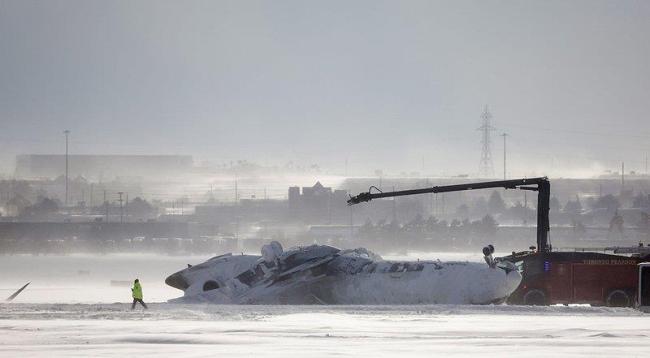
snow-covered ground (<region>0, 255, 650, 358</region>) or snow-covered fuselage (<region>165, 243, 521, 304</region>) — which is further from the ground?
snow-covered fuselage (<region>165, 243, 521, 304</region>)

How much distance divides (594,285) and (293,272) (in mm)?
14684

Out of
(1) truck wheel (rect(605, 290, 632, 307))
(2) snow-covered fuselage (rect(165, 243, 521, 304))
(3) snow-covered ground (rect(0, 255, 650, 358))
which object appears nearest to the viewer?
(3) snow-covered ground (rect(0, 255, 650, 358))

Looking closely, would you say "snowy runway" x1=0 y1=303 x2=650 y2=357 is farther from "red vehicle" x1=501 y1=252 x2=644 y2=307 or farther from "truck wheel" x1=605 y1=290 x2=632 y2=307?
"red vehicle" x1=501 y1=252 x2=644 y2=307

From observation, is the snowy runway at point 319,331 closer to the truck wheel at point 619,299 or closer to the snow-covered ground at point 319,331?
the snow-covered ground at point 319,331

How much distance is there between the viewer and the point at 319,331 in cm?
4141

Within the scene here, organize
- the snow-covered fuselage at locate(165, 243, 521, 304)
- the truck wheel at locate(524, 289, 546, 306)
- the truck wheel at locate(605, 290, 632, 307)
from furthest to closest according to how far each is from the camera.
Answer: the truck wheel at locate(524, 289, 546, 306)
the truck wheel at locate(605, 290, 632, 307)
the snow-covered fuselage at locate(165, 243, 521, 304)

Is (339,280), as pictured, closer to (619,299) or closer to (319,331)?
(619,299)

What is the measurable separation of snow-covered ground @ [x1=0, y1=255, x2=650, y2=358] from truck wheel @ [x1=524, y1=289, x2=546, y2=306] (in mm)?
6025

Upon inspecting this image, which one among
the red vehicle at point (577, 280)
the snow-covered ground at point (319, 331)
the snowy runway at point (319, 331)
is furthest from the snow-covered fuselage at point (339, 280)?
the red vehicle at point (577, 280)

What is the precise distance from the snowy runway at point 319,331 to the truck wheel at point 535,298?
5.83 meters

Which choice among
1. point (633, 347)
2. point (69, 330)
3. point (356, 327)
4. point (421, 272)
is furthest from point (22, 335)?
point (421, 272)

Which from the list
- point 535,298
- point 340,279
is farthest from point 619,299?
point 340,279

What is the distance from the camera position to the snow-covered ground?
35.1 metres

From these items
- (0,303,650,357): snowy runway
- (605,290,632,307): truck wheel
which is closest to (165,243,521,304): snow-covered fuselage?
(0,303,650,357): snowy runway
